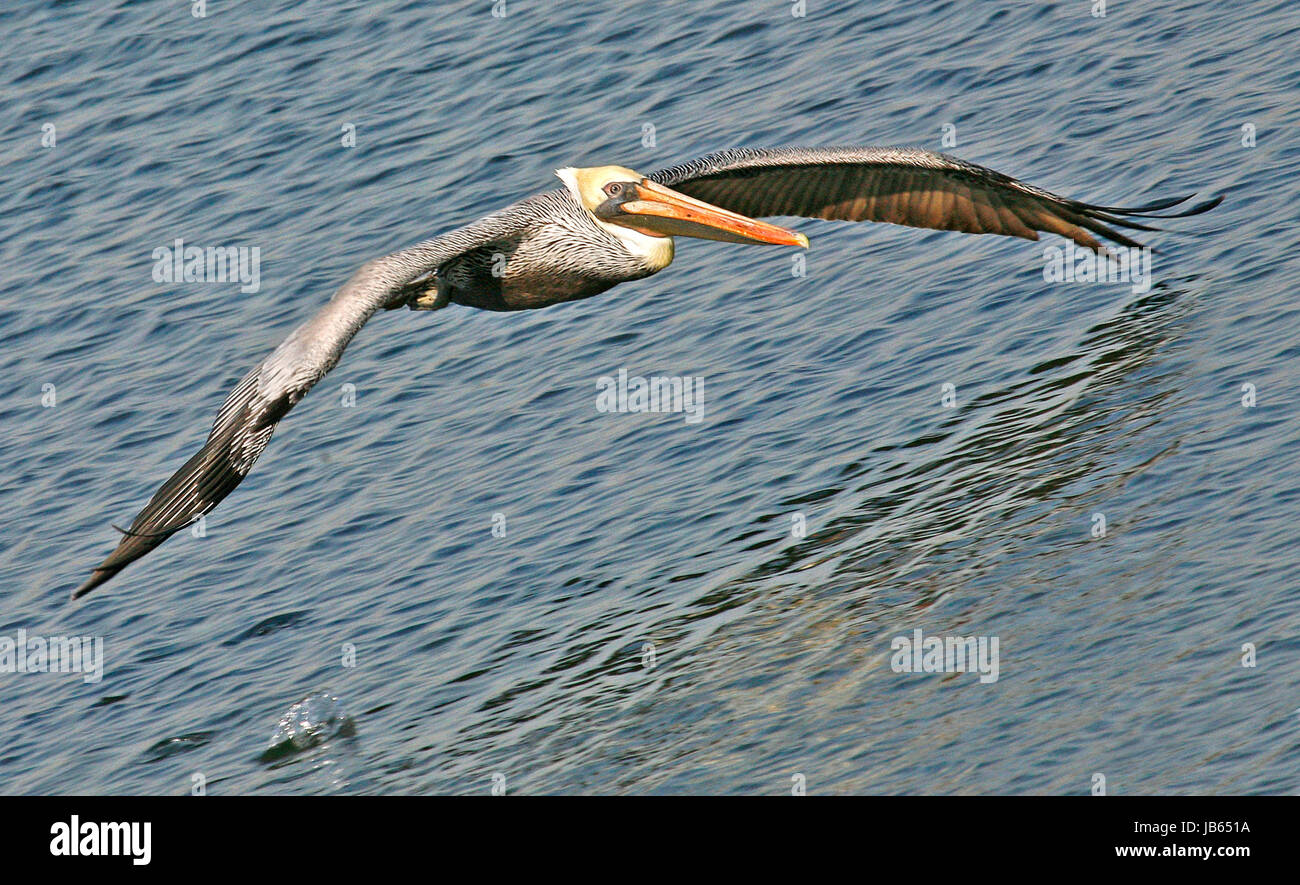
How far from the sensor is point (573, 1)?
2356cm

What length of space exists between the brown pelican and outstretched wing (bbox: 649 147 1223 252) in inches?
0.4

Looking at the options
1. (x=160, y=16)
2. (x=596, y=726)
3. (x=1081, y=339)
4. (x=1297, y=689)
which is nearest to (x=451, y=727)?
(x=596, y=726)

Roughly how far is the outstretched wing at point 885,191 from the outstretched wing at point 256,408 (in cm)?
296

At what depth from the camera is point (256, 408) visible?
10.2m

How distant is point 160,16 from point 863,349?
1494 centimetres
